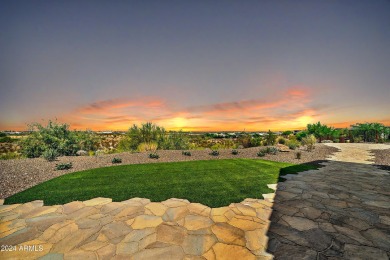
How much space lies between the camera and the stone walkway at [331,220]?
7.79 ft

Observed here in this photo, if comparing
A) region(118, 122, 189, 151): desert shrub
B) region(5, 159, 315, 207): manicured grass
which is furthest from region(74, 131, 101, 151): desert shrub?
region(5, 159, 315, 207): manicured grass

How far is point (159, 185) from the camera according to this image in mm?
5070

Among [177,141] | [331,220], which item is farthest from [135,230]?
[177,141]

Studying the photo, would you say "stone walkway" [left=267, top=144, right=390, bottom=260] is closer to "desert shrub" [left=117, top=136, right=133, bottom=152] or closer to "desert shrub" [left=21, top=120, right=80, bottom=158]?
"desert shrub" [left=117, top=136, right=133, bottom=152]

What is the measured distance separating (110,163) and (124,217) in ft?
17.9

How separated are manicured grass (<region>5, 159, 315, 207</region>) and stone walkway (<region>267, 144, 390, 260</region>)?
2.78 ft

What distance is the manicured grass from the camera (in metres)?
4.21

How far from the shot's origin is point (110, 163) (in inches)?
320

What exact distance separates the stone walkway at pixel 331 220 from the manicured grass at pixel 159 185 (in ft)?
2.78

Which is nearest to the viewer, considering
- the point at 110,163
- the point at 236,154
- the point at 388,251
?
the point at 388,251

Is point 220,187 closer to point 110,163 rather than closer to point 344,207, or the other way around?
point 344,207

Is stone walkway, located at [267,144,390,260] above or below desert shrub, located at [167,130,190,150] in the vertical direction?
below

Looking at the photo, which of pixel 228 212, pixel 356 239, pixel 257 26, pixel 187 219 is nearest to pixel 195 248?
pixel 187 219

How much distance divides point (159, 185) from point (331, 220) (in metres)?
3.85
